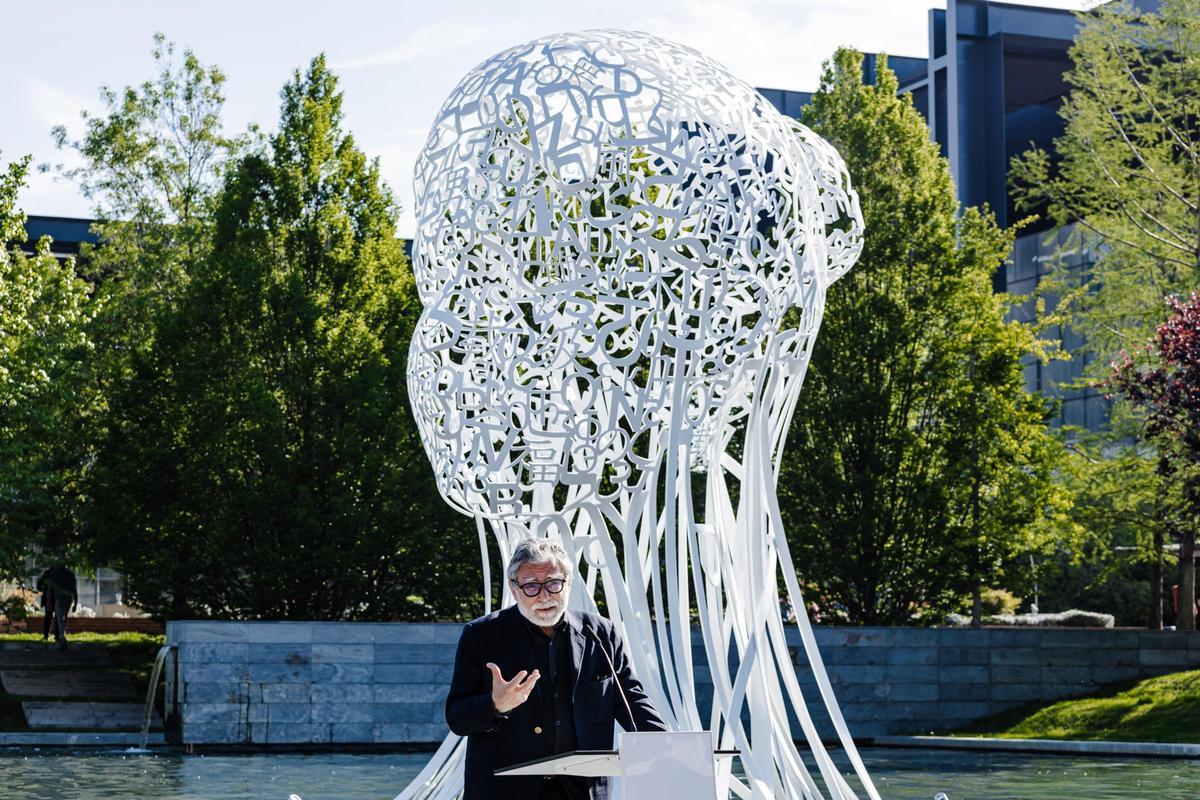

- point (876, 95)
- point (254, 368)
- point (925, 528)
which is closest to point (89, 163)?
point (254, 368)

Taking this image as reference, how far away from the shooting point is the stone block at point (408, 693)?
1590 centimetres

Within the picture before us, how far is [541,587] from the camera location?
4.03 metres

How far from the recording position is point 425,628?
52.5 ft

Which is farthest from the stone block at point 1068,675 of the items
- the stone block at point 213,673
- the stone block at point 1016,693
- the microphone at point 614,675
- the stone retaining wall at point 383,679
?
the microphone at point 614,675

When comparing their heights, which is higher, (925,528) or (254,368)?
(254,368)

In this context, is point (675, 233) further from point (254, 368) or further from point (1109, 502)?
point (1109, 502)

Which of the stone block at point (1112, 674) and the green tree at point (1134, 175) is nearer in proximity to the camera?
the stone block at point (1112, 674)

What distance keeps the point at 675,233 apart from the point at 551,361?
3.32ft

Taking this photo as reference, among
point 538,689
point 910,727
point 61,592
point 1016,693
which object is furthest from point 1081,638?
point 538,689

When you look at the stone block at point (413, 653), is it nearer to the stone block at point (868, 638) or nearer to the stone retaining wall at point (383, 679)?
the stone retaining wall at point (383, 679)

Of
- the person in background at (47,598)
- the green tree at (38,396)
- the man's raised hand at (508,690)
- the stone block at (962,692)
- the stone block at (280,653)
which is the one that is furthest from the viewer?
the person in background at (47,598)

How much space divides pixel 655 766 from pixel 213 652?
12342mm

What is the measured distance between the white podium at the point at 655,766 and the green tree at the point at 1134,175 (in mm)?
17822

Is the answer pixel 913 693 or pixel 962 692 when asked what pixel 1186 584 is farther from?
pixel 913 693
